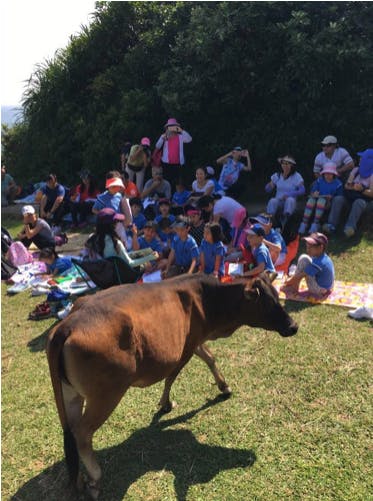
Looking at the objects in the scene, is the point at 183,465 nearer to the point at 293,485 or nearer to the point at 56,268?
the point at 293,485

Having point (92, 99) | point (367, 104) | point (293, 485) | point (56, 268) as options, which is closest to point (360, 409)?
point (293, 485)

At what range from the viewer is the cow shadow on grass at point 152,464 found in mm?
3443

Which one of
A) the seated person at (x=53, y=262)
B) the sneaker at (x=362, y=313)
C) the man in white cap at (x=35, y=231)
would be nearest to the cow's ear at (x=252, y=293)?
the sneaker at (x=362, y=313)

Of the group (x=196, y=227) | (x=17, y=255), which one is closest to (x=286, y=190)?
(x=196, y=227)

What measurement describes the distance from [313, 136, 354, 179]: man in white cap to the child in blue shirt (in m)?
0.29

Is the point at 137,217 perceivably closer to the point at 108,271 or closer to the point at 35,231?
the point at 35,231

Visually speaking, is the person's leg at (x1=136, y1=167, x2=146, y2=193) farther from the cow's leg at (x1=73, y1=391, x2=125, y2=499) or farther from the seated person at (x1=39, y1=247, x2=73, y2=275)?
the cow's leg at (x1=73, y1=391, x2=125, y2=499)

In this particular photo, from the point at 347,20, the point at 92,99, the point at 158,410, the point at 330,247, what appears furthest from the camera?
the point at 92,99

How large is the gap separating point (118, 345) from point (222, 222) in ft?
17.3

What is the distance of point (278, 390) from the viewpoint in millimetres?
4344

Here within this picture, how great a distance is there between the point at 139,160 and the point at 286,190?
13.5 feet

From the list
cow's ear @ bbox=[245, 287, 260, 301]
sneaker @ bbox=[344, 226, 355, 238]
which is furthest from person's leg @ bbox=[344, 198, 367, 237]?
cow's ear @ bbox=[245, 287, 260, 301]

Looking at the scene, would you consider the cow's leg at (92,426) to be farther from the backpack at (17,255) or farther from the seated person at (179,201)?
the seated person at (179,201)

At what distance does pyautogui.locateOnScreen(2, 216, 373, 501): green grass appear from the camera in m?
3.39
